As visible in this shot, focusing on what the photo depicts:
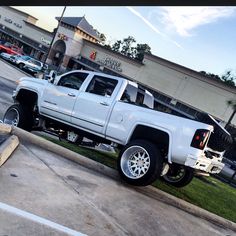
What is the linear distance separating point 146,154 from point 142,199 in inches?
36.0

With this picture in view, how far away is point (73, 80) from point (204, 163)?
3779mm

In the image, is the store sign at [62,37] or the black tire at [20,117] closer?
the black tire at [20,117]

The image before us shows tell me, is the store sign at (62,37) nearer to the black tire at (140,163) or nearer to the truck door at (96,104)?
the truck door at (96,104)

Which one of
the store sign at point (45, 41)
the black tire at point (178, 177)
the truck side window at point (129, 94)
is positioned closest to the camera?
the truck side window at point (129, 94)

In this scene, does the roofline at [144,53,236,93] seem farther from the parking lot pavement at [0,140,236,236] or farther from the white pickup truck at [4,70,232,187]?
the parking lot pavement at [0,140,236,236]

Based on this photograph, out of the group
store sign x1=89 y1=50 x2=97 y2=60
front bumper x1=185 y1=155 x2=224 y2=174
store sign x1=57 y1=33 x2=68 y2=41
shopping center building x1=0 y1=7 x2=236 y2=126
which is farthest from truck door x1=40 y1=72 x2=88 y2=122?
store sign x1=57 y1=33 x2=68 y2=41

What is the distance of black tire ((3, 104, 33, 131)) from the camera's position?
8.99m

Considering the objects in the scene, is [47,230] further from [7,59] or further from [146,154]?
[7,59]

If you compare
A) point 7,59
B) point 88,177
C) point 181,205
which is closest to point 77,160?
point 88,177

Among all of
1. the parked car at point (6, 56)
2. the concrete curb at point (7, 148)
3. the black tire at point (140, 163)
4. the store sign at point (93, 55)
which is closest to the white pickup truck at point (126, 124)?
the black tire at point (140, 163)

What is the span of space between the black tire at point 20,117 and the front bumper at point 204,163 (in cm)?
434

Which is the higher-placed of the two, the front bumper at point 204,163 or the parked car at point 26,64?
the front bumper at point 204,163

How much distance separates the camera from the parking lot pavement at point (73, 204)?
13.6 feet

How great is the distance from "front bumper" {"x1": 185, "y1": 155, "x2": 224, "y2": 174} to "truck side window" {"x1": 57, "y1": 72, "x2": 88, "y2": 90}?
132 inches
